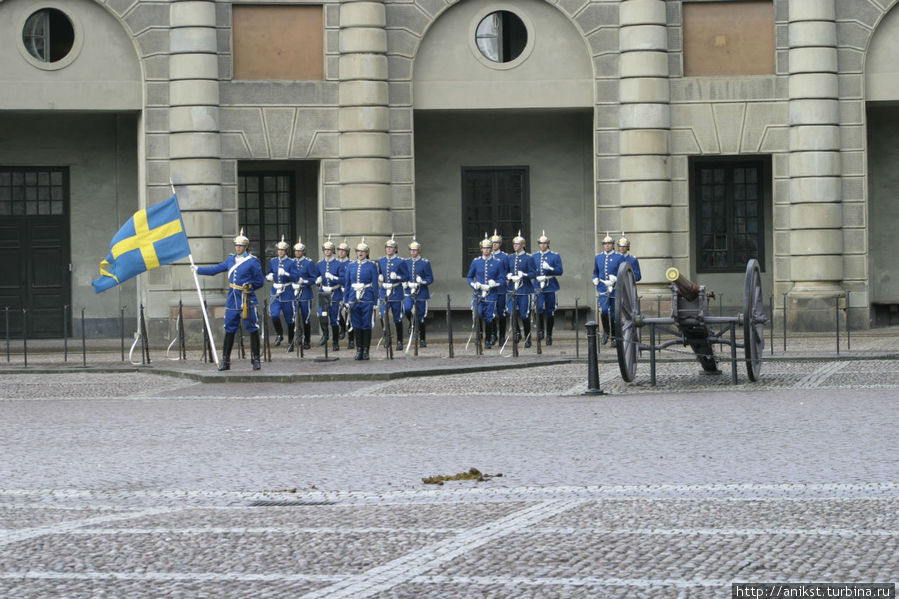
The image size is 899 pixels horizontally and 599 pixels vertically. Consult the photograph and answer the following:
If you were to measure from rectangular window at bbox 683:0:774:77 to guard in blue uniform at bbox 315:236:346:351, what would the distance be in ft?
24.7

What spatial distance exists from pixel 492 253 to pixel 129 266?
6549 mm

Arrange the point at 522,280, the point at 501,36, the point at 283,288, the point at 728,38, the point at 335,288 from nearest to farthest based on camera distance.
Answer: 1. the point at 522,280
2. the point at 335,288
3. the point at 283,288
4. the point at 728,38
5. the point at 501,36

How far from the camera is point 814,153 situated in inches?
1113

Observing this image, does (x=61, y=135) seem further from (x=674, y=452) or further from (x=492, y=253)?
(x=674, y=452)

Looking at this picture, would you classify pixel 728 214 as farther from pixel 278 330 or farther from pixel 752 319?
pixel 752 319

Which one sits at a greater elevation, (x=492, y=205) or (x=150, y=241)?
(x=492, y=205)

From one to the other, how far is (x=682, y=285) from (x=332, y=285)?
10226 mm

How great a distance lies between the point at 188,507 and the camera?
9.89 m

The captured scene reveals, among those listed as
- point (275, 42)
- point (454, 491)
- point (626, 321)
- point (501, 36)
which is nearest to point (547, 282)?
point (501, 36)

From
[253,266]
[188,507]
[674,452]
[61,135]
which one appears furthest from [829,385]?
[61,135]

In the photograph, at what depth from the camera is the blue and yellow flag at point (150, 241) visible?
23.2 m

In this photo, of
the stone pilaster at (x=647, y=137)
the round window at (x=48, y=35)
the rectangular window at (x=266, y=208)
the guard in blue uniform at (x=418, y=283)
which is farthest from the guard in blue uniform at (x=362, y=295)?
the round window at (x=48, y=35)

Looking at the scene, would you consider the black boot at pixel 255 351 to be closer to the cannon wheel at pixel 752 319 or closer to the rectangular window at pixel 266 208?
the cannon wheel at pixel 752 319

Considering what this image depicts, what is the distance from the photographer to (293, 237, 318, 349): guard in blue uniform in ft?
89.4
